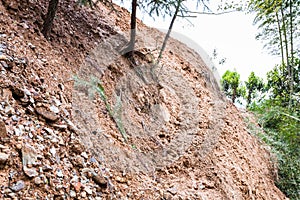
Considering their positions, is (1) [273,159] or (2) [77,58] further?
(1) [273,159]

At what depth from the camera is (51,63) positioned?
210 cm

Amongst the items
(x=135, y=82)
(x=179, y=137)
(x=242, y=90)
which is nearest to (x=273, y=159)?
(x=179, y=137)

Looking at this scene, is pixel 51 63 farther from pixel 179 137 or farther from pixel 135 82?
pixel 179 137

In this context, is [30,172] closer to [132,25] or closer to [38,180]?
[38,180]

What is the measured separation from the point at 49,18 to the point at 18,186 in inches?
62.0

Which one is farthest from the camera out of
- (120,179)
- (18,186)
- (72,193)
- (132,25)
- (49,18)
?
(132,25)

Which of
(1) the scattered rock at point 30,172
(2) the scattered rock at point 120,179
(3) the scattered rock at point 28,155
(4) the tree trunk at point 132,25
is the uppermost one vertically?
(4) the tree trunk at point 132,25

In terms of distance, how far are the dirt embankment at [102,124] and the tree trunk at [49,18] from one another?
0.08m

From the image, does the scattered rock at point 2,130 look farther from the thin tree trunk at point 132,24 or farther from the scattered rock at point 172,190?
the thin tree trunk at point 132,24

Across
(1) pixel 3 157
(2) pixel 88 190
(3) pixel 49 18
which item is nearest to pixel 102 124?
(2) pixel 88 190

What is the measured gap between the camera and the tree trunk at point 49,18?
2223 millimetres

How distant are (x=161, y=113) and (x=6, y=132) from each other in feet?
6.00

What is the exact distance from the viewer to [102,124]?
2125mm

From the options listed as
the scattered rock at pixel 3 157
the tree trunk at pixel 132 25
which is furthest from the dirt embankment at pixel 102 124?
the tree trunk at pixel 132 25
